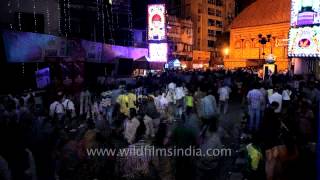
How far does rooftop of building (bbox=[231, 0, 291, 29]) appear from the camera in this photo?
57309mm

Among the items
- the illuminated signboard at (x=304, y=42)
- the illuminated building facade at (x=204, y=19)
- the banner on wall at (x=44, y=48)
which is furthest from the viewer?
the illuminated building facade at (x=204, y=19)

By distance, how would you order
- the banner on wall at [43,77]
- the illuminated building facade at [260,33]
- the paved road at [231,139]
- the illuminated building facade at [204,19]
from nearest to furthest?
the paved road at [231,139] < the banner on wall at [43,77] < the illuminated building facade at [260,33] < the illuminated building facade at [204,19]

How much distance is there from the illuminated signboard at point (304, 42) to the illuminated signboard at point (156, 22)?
43.6 feet

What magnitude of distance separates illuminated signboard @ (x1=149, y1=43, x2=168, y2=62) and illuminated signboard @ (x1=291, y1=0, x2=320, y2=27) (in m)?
13.0

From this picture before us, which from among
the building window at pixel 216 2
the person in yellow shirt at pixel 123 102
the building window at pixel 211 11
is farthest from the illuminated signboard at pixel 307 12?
the building window at pixel 216 2

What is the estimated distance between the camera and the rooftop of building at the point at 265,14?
5731 centimetres

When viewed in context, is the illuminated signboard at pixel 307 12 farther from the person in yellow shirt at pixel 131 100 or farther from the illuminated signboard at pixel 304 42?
the person in yellow shirt at pixel 131 100

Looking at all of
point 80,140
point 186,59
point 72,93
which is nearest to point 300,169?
point 80,140

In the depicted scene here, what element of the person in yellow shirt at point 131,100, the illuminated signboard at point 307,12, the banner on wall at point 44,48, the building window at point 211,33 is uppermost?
the building window at point 211,33

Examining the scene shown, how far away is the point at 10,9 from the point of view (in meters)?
18.8

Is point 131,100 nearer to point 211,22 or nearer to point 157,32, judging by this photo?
point 157,32

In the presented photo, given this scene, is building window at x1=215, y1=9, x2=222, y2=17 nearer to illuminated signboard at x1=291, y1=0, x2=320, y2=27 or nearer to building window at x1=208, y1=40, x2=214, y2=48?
building window at x1=208, y1=40, x2=214, y2=48

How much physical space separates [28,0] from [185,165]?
53.9ft

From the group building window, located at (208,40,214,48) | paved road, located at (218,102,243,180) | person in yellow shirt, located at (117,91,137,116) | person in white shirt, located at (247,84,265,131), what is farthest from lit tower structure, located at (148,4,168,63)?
building window, located at (208,40,214,48)
